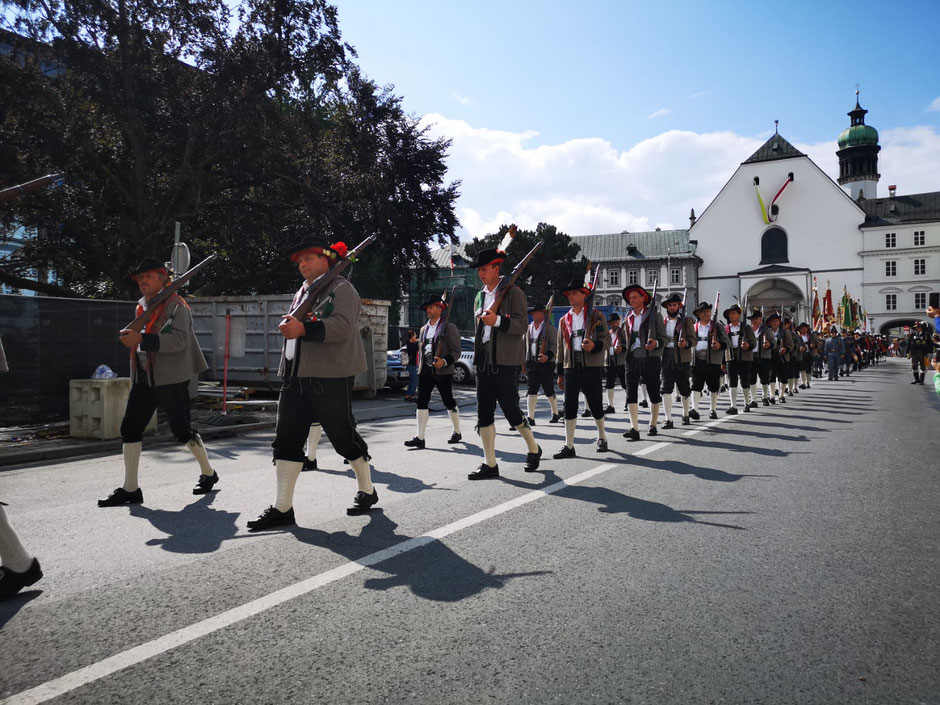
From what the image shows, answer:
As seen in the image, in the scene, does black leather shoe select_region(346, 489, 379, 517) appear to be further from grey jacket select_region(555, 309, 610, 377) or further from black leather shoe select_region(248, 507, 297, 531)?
grey jacket select_region(555, 309, 610, 377)

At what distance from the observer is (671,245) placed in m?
82.5

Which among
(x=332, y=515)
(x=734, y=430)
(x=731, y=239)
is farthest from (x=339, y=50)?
(x=731, y=239)

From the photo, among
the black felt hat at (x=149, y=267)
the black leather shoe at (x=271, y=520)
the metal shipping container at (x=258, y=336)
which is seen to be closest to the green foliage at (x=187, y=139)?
the metal shipping container at (x=258, y=336)

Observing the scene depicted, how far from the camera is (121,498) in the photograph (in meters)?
5.72

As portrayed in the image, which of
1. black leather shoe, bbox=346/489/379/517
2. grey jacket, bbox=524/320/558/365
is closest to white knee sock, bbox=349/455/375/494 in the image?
black leather shoe, bbox=346/489/379/517

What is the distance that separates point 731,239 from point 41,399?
247ft

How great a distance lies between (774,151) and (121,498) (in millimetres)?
81506

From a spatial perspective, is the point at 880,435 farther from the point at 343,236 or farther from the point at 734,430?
the point at 343,236

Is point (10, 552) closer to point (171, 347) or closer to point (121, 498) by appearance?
point (121, 498)

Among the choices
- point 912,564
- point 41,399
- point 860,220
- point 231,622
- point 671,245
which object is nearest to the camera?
point 231,622

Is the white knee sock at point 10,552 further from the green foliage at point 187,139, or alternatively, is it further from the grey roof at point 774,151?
the grey roof at point 774,151

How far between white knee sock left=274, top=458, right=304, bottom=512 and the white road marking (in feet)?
3.24

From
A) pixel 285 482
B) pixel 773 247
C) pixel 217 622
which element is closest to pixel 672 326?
pixel 285 482

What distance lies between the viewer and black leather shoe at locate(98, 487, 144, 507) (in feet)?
18.7
